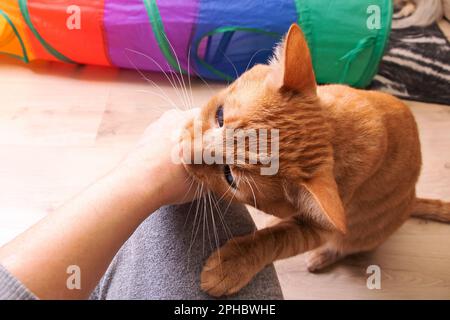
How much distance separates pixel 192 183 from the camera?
3.02 ft

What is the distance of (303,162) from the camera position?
84cm

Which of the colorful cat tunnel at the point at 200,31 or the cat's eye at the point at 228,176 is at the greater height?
the colorful cat tunnel at the point at 200,31

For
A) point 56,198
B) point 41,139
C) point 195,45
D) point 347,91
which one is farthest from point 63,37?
point 347,91

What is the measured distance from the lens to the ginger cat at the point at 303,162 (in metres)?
0.83

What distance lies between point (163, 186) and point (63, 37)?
1.17 metres

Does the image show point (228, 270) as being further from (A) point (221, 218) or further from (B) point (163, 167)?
(B) point (163, 167)

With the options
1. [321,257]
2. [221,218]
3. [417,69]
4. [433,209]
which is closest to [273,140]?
[221,218]

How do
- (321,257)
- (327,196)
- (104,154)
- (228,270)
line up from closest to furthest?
1. (327,196)
2. (228,270)
3. (321,257)
4. (104,154)

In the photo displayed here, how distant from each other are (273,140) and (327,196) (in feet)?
0.54

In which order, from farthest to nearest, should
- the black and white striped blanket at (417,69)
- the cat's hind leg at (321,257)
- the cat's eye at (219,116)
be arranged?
the black and white striped blanket at (417,69)
the cat's hind leg at (321,257)
the cat's eye at (219,116)

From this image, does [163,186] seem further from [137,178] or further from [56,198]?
[56,198]

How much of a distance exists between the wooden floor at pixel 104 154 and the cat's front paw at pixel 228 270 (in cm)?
48

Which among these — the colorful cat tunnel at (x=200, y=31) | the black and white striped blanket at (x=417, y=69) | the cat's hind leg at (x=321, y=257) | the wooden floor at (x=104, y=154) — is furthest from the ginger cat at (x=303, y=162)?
the black and white striped blanket at (x=417, y=69)

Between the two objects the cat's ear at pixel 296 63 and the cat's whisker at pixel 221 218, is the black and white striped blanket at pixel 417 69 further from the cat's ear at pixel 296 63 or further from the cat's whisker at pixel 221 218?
the cat's whisker at pixel 221 218
